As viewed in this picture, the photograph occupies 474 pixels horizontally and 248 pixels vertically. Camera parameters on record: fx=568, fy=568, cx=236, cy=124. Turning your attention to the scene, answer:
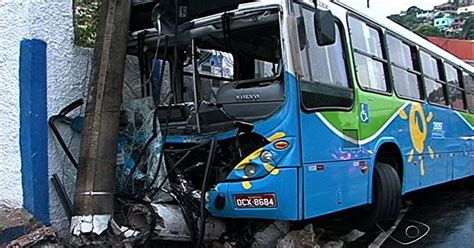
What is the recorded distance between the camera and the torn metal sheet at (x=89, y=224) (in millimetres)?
5020

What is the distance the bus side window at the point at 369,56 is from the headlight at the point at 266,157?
2040mm

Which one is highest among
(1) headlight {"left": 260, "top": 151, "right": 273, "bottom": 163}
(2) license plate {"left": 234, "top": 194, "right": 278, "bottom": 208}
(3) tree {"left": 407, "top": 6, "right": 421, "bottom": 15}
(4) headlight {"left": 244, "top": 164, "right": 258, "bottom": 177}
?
(3) tree {"left": 407, "top": 6, "right": 421, "bottom": 15}

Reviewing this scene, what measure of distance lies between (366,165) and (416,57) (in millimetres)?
3140

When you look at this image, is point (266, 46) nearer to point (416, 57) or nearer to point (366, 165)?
point (366, 165)

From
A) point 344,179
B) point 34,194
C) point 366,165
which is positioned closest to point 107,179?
point 34,194

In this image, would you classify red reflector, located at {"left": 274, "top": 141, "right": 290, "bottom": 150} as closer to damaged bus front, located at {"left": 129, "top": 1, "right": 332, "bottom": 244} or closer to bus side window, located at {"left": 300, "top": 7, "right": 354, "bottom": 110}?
damaged bus front, located at {"left": 129, "top": 1, "right": 332, "bottom": 244}

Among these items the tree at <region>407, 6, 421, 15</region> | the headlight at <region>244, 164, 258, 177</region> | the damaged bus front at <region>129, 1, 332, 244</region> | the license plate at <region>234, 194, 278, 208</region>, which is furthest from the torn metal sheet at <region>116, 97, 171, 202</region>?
the tree at <region>407, 6, 421, 15</region>

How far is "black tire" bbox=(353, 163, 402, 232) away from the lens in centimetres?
700

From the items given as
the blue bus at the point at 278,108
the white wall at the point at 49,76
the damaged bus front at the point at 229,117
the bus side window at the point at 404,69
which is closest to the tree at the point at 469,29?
the bus side window at the point at 404,69

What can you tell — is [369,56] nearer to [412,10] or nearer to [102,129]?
[102,129]

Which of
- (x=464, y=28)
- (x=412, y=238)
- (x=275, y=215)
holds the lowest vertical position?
(x=412, y=238)

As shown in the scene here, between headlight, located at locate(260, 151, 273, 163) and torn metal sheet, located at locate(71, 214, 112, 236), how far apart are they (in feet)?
4.94

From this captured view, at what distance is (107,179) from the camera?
204 inches

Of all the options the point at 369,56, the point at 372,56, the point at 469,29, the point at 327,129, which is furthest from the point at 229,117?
the point at 469,29
